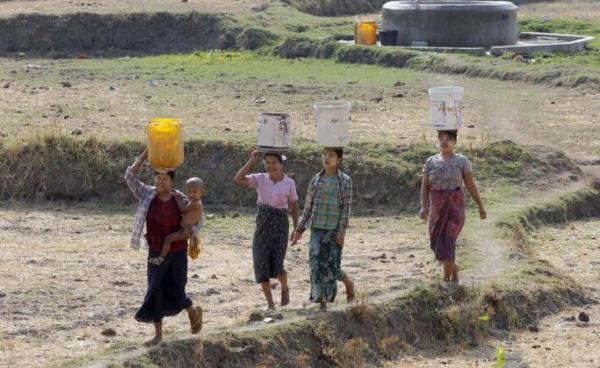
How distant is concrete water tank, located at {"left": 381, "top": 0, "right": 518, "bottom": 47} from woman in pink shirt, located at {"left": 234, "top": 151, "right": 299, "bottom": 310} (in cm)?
1698

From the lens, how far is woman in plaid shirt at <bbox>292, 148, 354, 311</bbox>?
31.1 ft

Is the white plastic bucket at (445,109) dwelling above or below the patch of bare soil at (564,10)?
above

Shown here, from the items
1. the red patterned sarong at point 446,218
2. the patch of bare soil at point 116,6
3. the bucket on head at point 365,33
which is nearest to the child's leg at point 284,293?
the red patterned sarong at point 446,218

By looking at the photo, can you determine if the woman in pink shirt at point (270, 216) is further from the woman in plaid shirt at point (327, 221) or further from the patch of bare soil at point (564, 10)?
the patch of bare soil at point (564, 10)

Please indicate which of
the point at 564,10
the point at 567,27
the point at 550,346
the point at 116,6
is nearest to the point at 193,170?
the point at 550,346

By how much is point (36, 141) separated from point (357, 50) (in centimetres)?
1133

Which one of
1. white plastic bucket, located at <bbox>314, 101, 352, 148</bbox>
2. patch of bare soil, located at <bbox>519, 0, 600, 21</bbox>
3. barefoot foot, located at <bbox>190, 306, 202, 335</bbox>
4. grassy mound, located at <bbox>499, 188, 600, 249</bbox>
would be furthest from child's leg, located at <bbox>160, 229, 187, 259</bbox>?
patch of bare soil, located at <bbox>519, 0, 600, 21</bbox>

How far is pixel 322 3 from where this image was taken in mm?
33438

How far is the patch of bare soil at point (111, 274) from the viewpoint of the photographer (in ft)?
30.2

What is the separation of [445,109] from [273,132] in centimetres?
149

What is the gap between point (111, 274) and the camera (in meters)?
11.2

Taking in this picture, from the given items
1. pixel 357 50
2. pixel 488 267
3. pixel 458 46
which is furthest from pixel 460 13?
pixel 488 267

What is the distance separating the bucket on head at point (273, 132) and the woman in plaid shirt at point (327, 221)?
0.98 ft

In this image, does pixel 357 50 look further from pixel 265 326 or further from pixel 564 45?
pixel 265 326
